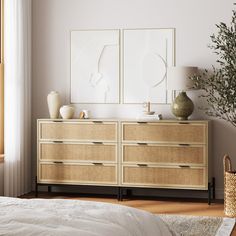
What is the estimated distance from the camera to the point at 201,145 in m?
5.84

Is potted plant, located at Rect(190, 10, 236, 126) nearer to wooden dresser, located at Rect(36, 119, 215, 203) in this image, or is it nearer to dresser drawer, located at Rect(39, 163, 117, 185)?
wooden dresser, located at Rect(36, 119, 215, 203)

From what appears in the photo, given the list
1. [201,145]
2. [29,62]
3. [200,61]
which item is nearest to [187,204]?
[201,145]

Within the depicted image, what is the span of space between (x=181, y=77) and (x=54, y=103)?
Answer: 60.7 inches

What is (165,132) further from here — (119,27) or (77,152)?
(119,27)

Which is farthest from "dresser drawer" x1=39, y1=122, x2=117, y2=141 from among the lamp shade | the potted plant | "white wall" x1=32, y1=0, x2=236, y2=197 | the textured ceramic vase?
the potted plant

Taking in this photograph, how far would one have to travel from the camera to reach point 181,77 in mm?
5902

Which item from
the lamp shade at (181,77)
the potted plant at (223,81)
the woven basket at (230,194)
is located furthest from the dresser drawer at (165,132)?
the woven basket at (230,194)

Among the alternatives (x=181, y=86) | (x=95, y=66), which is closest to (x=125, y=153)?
(x=181, y=86)

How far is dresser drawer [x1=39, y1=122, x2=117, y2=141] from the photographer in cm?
609

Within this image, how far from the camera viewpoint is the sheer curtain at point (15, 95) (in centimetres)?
620

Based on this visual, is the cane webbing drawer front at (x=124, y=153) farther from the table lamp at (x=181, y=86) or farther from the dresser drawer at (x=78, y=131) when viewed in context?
the table lamp at (x=181, y=86)

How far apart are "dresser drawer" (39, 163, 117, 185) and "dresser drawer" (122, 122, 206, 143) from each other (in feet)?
1.45

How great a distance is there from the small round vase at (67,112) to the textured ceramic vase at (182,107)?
1.18 metres

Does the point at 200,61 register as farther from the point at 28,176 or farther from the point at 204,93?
the point at 28,176
